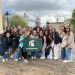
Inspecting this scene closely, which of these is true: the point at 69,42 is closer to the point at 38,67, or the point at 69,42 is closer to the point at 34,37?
the point at 34,37

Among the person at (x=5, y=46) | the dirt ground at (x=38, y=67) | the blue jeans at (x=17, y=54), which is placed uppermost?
the person at (x=5, y=46)

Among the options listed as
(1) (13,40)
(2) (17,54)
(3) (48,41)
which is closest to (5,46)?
(1) (13,40)

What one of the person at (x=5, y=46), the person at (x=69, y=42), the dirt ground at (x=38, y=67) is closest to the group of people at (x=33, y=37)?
the person at (x=5, y=46)

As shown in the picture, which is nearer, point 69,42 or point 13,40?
point 69,42

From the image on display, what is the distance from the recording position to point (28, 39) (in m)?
19.6

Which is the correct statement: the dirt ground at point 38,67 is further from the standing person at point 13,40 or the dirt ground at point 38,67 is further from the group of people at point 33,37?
the standing person at point 13,40

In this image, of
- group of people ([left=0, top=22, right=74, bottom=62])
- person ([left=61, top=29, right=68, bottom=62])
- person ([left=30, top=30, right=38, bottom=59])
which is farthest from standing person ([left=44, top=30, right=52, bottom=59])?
person ([left=61, top=29, right=68, bottom=62])

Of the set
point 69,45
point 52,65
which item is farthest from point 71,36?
point 52,65

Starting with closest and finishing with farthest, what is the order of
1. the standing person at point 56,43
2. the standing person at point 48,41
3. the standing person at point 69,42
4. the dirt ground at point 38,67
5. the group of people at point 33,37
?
the dirt ground at point 38,67
the standing person at point 69,42
the group of people at point 33,37
the standing person at point 56,43
the standing person at point 48,41

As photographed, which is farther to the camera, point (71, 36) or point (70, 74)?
point (71, 36)

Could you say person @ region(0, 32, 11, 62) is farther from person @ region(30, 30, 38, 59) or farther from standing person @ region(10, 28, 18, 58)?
person @ region(30, 30, 38, 59)

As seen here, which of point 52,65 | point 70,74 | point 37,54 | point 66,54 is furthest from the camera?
point 37,54

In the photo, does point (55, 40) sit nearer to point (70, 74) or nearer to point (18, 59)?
point (18, 59)

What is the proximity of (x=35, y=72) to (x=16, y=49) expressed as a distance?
192 inches
